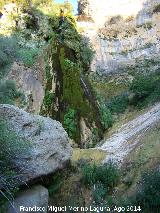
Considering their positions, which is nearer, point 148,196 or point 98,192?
point 148,196

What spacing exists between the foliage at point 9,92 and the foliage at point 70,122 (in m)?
2.00

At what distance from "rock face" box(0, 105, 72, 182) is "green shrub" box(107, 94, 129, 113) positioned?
9.92 meters

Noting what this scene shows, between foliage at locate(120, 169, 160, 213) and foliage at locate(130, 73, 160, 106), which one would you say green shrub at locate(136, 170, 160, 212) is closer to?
foliage at locate(120, 169, 160, 213)

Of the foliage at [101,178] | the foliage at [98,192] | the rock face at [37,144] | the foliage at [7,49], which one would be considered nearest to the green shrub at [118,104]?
the foliage at [7,49]

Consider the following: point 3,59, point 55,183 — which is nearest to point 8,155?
point 55,183

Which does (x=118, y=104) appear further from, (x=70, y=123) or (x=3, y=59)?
(x=3, y=59)

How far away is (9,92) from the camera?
15.9 meters

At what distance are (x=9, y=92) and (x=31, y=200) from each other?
6910 mm

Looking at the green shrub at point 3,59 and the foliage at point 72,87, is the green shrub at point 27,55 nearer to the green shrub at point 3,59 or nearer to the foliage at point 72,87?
the green shrub at point 3,59

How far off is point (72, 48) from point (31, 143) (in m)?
10.2

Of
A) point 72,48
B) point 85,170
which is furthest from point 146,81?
point 85,170

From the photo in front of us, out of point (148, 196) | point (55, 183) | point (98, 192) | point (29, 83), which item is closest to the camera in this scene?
point (148, 196)

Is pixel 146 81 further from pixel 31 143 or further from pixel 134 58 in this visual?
pixel 31 143

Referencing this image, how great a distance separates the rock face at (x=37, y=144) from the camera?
32.9ft
